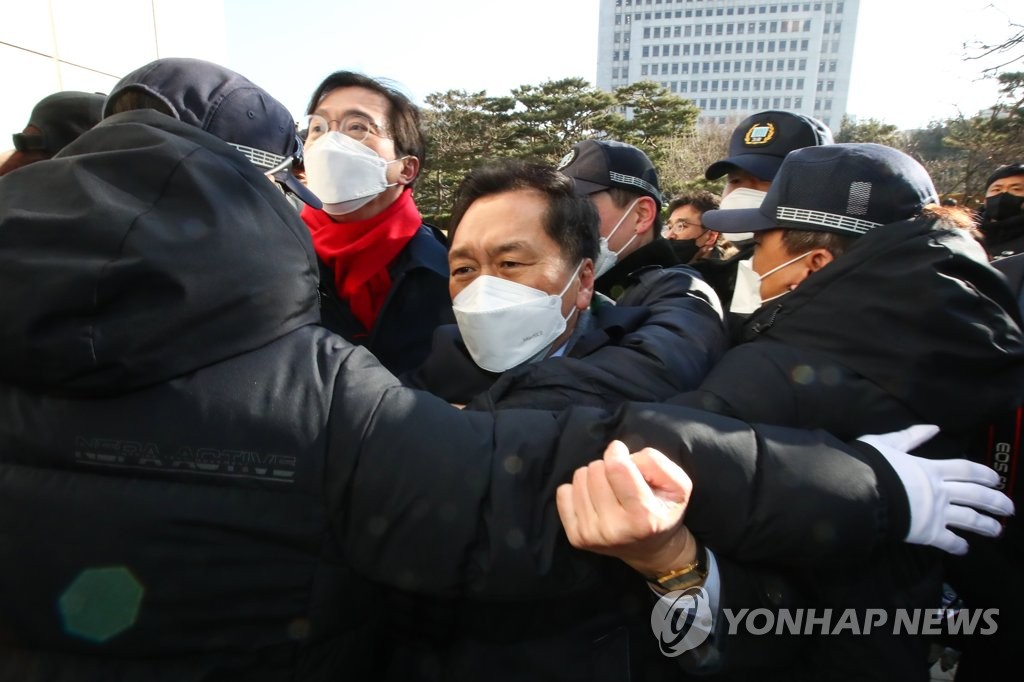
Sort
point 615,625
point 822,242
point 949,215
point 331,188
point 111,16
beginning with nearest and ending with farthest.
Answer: point 615,625 → point 949,215 → point 822,242 → point 331,188 → point 111,16

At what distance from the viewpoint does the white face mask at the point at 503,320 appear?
5.81ft

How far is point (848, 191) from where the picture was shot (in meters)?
1.62

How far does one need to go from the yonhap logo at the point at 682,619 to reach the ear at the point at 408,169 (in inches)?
80.4

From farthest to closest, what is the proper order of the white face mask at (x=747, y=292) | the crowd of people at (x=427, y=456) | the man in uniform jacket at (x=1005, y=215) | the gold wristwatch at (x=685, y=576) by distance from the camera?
the man in uniform jacket at (x=1005, y=215) < the white face mask at (x=747, y=292) < the gold wristwatch at (x=685, y=576) < the crowd of people at (x=427, y=456)

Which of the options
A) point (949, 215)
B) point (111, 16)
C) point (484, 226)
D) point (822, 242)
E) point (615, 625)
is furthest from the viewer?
point (111, 16)

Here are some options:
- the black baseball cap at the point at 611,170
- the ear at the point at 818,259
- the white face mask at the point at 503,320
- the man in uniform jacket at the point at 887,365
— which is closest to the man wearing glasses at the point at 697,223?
the black baseball cap at the point at 611,170

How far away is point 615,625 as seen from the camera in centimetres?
133

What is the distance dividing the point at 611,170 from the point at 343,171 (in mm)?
1218

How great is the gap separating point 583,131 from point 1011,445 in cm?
3581

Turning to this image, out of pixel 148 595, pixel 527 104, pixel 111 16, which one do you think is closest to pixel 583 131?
pixel 527 104

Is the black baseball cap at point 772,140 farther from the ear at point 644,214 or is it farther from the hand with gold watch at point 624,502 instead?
the hand with gold watch at point 624,502

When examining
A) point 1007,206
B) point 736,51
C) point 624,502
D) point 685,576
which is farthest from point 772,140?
point 736,51

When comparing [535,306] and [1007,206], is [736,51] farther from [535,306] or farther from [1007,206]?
[535,306]

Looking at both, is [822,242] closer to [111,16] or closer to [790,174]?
[790,174]
